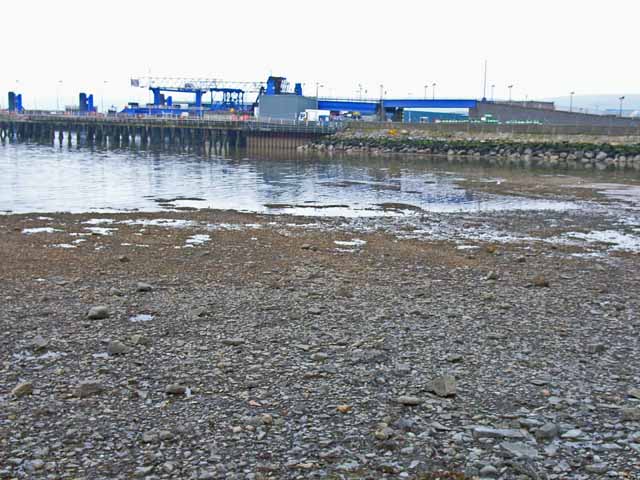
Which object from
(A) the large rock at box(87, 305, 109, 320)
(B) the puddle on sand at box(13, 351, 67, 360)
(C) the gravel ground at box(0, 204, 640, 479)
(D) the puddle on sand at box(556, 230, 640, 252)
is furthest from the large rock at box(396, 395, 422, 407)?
(D) the puddle on sand at box(556, 230, 640, 252)

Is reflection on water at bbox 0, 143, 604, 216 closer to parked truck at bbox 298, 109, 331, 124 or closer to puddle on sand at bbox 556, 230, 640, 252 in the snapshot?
puddle on sand at bbox 556, 230, 640, 252

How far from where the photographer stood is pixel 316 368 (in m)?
7.77

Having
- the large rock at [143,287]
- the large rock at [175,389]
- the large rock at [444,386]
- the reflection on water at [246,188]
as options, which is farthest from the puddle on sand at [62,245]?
the large rock at [444,386]

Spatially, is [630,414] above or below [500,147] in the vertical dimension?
below

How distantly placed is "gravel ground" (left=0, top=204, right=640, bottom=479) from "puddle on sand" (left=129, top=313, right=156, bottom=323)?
0.44 feet

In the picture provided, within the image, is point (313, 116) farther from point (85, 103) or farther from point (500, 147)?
point (85, 103)

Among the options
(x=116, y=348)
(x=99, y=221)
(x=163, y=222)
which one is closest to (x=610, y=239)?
(x=163, y=222)

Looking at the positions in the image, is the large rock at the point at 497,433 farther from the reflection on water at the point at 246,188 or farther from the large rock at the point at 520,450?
the reflection on water at the point at 246,188

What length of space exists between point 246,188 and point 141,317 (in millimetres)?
25002

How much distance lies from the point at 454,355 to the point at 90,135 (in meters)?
95.0

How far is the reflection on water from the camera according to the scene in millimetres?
26969

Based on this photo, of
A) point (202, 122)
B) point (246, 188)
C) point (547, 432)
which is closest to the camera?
A: point (547, 432)

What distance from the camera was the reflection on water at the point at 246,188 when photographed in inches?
1062

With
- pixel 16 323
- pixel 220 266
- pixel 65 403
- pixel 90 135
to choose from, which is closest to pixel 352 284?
pixel 220 266
